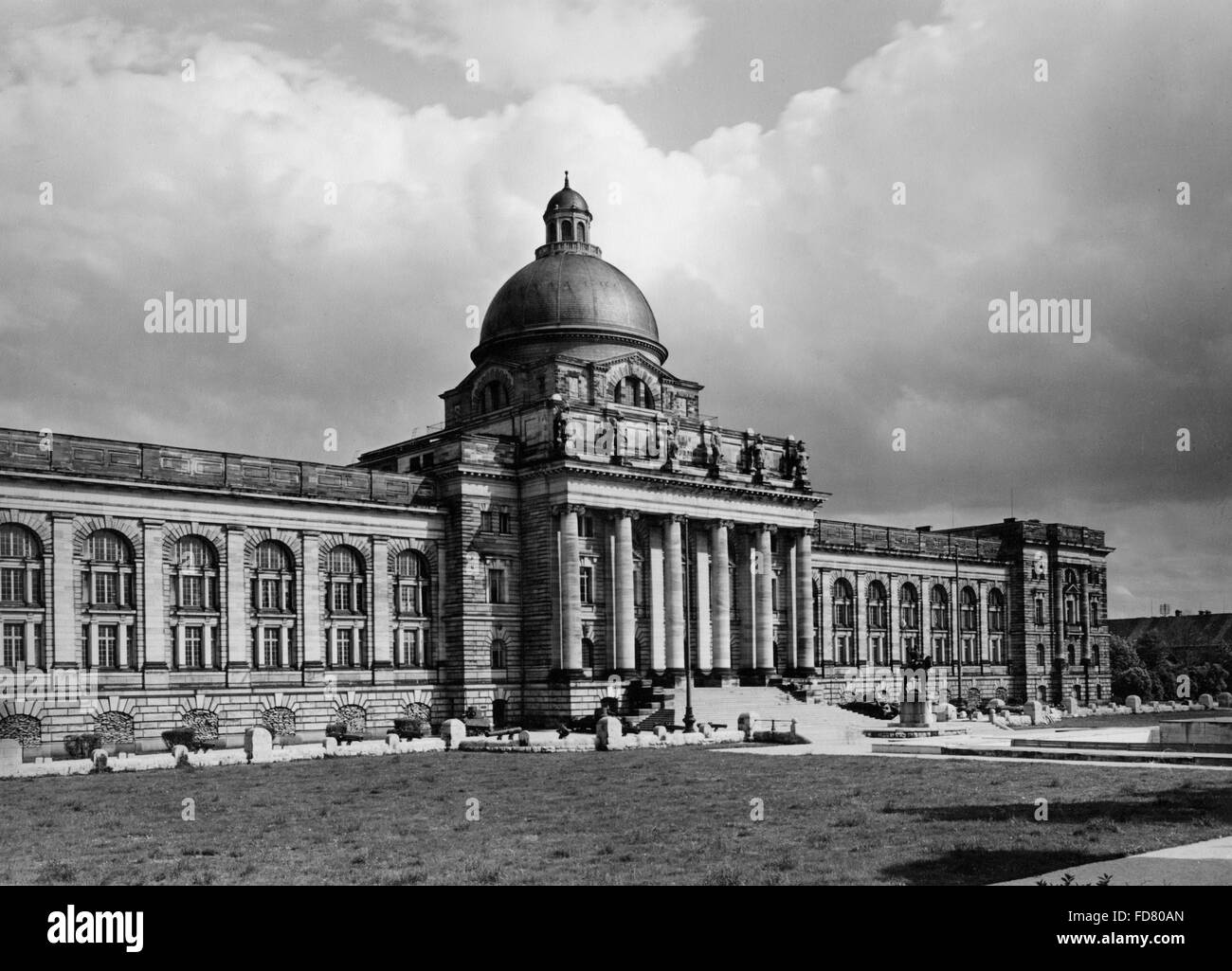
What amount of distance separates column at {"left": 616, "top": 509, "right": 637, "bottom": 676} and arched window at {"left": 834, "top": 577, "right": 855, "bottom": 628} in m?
29.9

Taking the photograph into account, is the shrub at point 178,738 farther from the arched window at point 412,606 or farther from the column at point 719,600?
the column at point 719,600

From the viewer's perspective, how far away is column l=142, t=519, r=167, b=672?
220 ft

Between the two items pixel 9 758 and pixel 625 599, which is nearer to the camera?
pixel 9 758

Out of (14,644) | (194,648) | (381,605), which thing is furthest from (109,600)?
(381,605)

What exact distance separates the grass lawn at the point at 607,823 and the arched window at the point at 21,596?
1995cm

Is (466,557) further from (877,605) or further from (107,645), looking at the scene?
(877,605)

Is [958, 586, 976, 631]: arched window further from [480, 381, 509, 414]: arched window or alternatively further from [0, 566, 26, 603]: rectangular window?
[0, 566, 26, 603]: rectangular window

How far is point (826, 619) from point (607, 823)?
77.0m

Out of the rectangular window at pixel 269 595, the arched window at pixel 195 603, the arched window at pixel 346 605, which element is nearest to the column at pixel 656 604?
the arched window at pixel 346 605

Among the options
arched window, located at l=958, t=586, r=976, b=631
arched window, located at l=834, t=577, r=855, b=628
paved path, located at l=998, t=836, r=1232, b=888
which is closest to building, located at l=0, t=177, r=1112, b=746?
arched window, located at l=834, t=577, r=855, b=628

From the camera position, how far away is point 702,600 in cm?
8619
